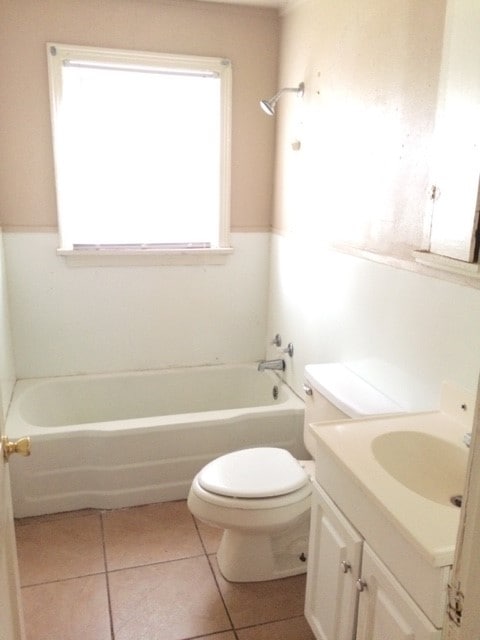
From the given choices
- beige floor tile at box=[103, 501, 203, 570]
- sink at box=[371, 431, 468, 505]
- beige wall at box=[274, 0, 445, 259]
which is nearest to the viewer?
sink at box=[371, 431, 468, 505]

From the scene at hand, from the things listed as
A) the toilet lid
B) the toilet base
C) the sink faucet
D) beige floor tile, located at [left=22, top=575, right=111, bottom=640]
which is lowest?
beige floor tile, located at [left=22, top=575, right=111, bottom=640]

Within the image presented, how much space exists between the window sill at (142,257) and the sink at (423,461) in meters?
1.90

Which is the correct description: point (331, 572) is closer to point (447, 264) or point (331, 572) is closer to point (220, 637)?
point (220, 637)

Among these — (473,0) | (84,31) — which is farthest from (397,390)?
(84,31)

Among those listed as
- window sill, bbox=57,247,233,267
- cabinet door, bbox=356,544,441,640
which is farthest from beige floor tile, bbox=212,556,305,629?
window sill, bbox=57,247,233,267

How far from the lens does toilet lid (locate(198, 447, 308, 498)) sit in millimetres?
1877

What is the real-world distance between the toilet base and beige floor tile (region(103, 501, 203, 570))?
0.22m

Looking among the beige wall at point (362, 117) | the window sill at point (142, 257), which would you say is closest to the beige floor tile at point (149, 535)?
the window sill at point (142, 257)

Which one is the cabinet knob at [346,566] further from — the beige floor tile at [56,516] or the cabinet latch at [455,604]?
the beige floor tile at [56,516]

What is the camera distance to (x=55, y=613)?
6.24 ft

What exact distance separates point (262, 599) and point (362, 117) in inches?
74.8

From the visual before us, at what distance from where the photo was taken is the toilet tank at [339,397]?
1.85 m

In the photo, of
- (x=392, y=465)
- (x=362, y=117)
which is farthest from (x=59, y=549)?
(x=362, y=117)

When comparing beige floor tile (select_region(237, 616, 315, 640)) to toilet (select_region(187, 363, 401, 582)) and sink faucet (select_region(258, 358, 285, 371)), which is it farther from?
sink faucet (select_region(258, 358, 285, 371))
